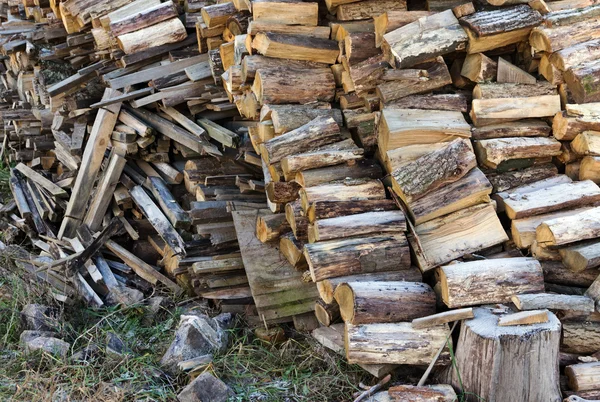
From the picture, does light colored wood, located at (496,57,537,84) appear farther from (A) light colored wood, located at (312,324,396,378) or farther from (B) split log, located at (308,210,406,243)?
(A) light colored wood, located at (312,324,396,378)

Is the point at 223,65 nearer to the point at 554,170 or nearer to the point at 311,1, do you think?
the point at 311,1

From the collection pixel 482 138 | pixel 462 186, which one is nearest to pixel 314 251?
pixel 462 186

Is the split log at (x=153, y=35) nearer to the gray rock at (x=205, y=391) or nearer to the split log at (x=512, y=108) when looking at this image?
the split log at (x=512, y=108)

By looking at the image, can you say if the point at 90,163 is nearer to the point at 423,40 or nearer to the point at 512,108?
the point at 423,40

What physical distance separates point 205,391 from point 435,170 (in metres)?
1.98

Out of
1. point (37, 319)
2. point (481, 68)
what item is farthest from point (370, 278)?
point (37, 319)

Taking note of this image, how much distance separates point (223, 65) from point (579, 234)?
10.8 ft

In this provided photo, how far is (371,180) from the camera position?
4.49 meters

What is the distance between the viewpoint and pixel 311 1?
5125 millimetres

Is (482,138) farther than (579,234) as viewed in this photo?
Yes

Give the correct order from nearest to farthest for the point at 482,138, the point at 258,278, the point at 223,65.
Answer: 1. the point at 482,138
2. the point at 258,278
3. the point at 223,65

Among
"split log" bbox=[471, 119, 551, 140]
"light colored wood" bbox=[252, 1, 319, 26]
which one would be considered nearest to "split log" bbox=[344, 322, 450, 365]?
"split log" bbox=[471, 119, 551, 140]

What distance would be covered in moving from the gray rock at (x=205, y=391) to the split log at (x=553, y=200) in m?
2.12

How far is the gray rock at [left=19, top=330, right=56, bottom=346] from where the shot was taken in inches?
197
